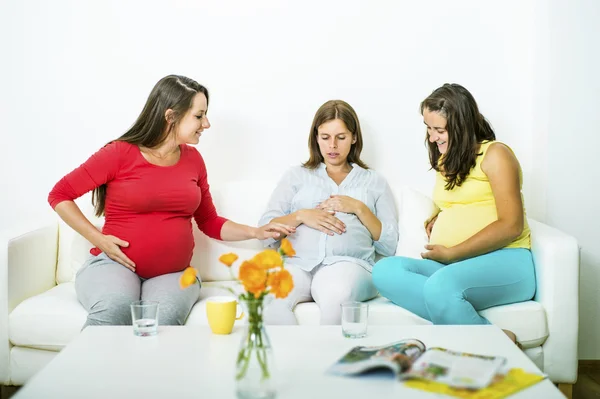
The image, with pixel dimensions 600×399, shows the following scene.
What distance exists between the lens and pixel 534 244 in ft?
8.01

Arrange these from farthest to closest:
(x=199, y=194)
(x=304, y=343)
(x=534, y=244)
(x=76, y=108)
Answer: (x=76, y=108) < (x=199, y=194) < (x=534, y=244) < (x=304, y=343)

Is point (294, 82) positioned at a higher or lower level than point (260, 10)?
lower

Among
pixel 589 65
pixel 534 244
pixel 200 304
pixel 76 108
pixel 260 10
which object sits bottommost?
pixel 200 304

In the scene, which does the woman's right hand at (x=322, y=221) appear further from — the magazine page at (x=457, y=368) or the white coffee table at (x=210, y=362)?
the magazine page at (x=457, y=368)

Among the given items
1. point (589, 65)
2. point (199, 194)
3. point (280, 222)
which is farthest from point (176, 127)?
point (589, 65)

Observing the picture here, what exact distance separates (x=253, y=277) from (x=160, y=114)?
1.29 m

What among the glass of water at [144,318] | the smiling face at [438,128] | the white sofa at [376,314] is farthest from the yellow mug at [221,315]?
the smiling face at [438,128]

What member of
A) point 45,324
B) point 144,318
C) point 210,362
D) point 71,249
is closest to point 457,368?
point 210,362

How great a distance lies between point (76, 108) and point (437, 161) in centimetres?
158

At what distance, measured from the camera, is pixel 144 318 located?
71.9 inches

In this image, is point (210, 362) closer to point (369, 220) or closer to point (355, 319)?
point (355, 319)

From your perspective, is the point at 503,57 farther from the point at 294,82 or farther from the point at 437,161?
the point at 294,82

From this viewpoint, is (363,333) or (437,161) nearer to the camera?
(363,333)

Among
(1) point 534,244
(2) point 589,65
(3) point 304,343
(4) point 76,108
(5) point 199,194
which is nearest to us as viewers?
(3) point 304,343
